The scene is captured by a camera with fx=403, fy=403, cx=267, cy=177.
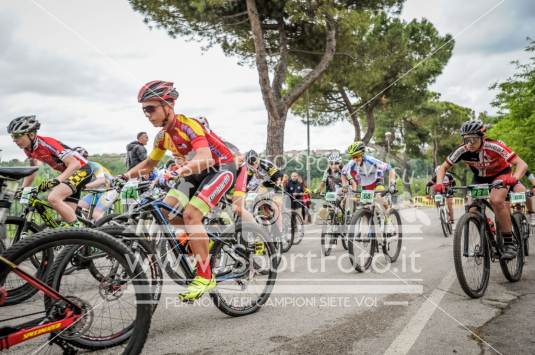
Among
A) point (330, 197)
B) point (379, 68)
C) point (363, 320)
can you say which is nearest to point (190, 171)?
point (363, 320)

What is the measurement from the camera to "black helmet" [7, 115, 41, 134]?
5395 millimetres

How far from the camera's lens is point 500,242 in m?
5.31

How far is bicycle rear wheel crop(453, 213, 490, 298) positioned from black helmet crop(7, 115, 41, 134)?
5594mm

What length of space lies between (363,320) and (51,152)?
479 cm

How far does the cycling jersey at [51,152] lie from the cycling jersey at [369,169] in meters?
4.93

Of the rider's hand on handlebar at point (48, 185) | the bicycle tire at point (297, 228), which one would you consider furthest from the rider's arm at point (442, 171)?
the rider's hand on handlebar at point (48, 185)

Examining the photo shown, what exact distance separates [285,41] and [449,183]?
9.24 metres

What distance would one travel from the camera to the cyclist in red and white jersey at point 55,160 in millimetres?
5488

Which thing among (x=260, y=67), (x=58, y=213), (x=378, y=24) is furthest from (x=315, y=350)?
(x=378, y=24)

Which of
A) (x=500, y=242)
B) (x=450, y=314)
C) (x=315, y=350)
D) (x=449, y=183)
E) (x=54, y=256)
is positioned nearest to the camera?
(x=54, y=256)

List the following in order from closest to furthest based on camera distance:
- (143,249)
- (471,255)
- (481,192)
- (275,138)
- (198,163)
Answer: (143,249) < (198,163) < (471,255) < (481,192) < (275,138)

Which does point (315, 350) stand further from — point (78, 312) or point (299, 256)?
point (299, 256)

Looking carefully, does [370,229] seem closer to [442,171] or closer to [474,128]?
[442,171]

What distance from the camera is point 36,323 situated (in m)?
2.59
